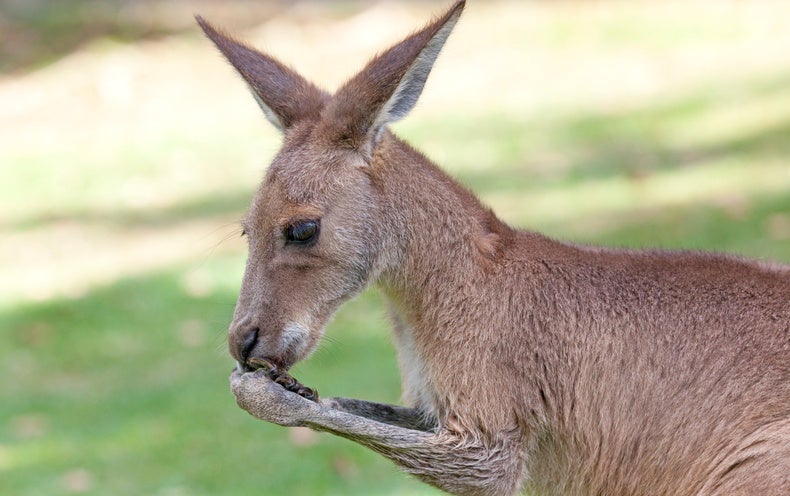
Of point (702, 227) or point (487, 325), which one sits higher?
point (702, 227)

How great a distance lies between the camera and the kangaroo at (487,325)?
17.3 ft

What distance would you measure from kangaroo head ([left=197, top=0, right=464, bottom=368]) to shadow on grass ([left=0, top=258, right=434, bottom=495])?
2.49m

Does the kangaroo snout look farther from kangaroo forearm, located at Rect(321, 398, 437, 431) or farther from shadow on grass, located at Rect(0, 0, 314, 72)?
shadow on grass, located at Rect(0, 0, 314, 72)

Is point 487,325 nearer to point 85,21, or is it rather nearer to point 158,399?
point 158,399

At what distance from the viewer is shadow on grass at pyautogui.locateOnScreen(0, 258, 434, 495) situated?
9.27 metres

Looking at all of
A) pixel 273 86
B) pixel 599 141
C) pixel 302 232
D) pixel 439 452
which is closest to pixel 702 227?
pixel 599 141

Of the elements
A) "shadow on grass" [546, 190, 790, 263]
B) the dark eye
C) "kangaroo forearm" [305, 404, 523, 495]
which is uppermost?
"shadow on grass" [546, 190, 790, 263]

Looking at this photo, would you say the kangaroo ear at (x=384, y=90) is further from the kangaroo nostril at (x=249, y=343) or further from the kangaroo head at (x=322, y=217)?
the kangaroo nostril at (x=249, y=343)

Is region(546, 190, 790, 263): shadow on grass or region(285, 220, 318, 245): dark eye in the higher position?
region(546, 190, 790, 263): shadow on grass

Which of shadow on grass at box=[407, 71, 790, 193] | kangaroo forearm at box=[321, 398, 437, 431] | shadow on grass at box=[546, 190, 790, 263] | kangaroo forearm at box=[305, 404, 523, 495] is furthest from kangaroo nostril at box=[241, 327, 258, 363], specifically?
shadow on grass at box=[407, 71, 790, 193]

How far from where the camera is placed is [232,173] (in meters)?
15.8

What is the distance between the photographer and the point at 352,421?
17.4ft

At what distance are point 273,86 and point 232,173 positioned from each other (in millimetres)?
10108

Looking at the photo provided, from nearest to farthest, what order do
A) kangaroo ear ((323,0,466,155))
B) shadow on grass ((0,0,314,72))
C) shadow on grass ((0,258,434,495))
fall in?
kangaroo ear ((323,0,466,155)) < shadow on grass ((0,258,434,495)) < shadow on grass ((0,0,314,72))
